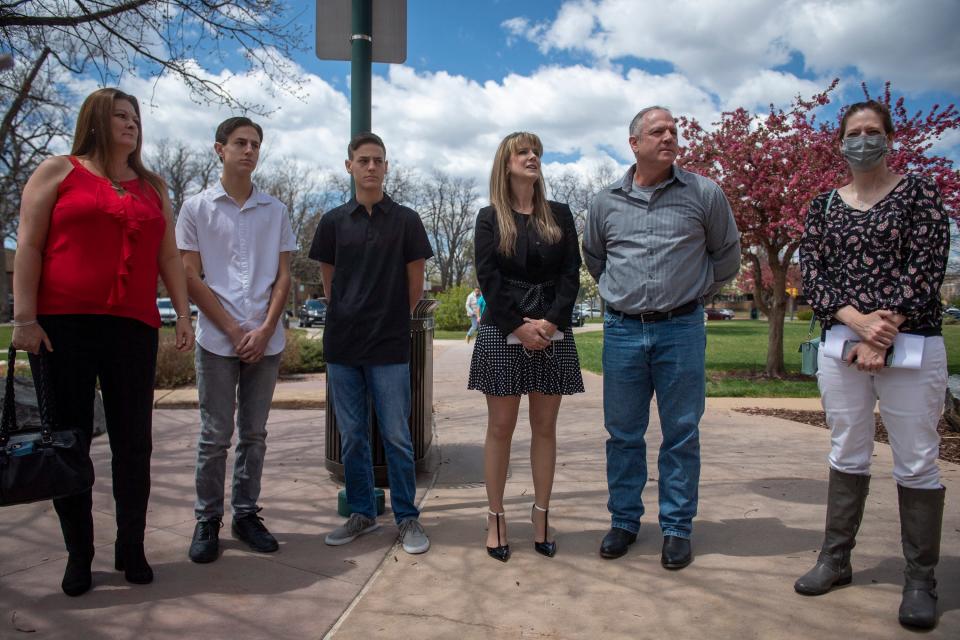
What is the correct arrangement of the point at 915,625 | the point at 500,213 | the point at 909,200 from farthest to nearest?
the point at 500,213, the point at 909,200, the point at 915,625

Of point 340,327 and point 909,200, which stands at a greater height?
point 909,200

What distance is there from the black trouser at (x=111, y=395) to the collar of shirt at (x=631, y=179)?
2.33m

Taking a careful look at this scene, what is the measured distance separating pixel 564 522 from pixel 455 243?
66197 mm

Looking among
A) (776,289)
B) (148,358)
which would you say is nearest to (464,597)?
(148,358)

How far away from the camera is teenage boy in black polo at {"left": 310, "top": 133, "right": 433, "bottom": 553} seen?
357cm

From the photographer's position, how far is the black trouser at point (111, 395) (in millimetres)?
2861

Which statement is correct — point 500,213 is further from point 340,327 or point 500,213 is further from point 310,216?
point 310,216

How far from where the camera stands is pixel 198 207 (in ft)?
11.4

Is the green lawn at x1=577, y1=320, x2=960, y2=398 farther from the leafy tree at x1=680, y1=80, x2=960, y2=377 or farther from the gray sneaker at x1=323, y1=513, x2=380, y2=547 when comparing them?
the gray sneaker at x1=323, y1=513, x2=380, y2=547

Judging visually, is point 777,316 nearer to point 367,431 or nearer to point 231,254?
point 367,431

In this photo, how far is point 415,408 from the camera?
15.4 feet

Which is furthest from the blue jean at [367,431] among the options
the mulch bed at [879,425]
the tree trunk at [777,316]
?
the tree trunk at [777,316]

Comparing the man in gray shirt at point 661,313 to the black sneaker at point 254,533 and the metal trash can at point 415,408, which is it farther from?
the black sneaker at point 254,533

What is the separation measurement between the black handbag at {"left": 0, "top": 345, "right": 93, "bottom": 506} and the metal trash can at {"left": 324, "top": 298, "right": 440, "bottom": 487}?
1794 mm
